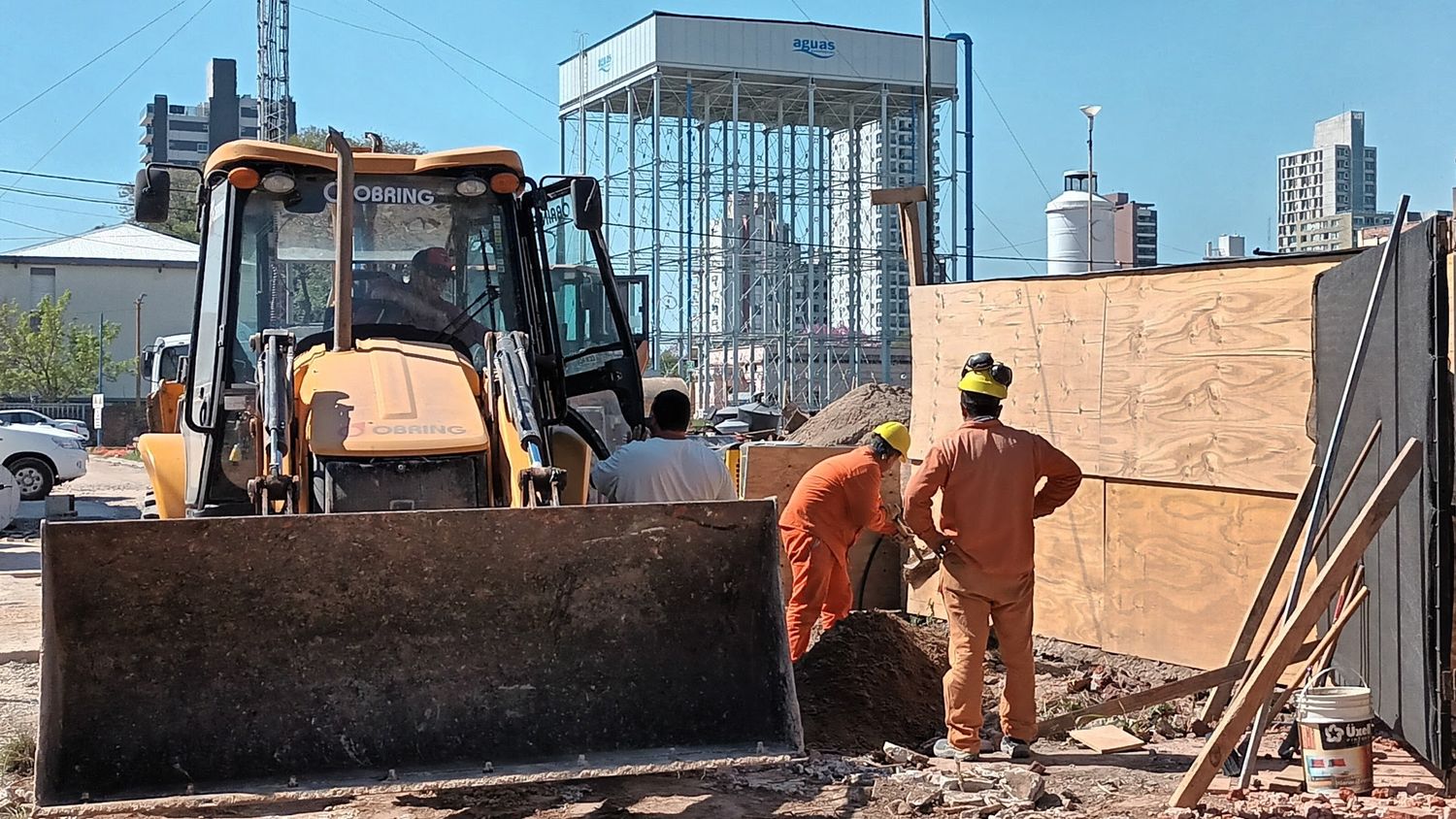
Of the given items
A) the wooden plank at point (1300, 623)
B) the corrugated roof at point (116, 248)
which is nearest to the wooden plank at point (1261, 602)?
the wooden plank at point (1300, 623)

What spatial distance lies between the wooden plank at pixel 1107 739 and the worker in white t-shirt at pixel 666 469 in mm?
2163

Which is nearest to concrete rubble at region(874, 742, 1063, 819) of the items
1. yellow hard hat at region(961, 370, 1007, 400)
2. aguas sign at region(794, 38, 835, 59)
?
yellow hard hat at region(961, 370, 1007, 400)

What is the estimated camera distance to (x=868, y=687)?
8.20 metres

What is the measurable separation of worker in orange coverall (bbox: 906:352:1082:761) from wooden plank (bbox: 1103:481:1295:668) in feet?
5.04

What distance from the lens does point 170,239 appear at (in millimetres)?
68625

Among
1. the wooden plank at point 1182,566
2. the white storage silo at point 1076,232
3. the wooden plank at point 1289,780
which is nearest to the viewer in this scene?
the wooden plank at point 1289,780

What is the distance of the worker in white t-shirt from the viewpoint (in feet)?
23.6

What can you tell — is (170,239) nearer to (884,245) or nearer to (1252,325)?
(884,245)

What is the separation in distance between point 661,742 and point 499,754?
2.05ft

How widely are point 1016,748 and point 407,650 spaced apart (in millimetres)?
3079

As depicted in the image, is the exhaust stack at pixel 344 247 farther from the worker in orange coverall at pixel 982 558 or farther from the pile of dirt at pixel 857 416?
the pile of dirt at pixel 857 416

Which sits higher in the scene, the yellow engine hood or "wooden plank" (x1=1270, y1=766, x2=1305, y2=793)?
the yellow engine hood

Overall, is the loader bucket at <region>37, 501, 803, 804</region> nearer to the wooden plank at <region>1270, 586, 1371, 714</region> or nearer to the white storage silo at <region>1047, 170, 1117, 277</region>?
the wooden plank at <region>1270, 586, 1371, 714</region>

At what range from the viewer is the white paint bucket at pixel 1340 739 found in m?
5.93
